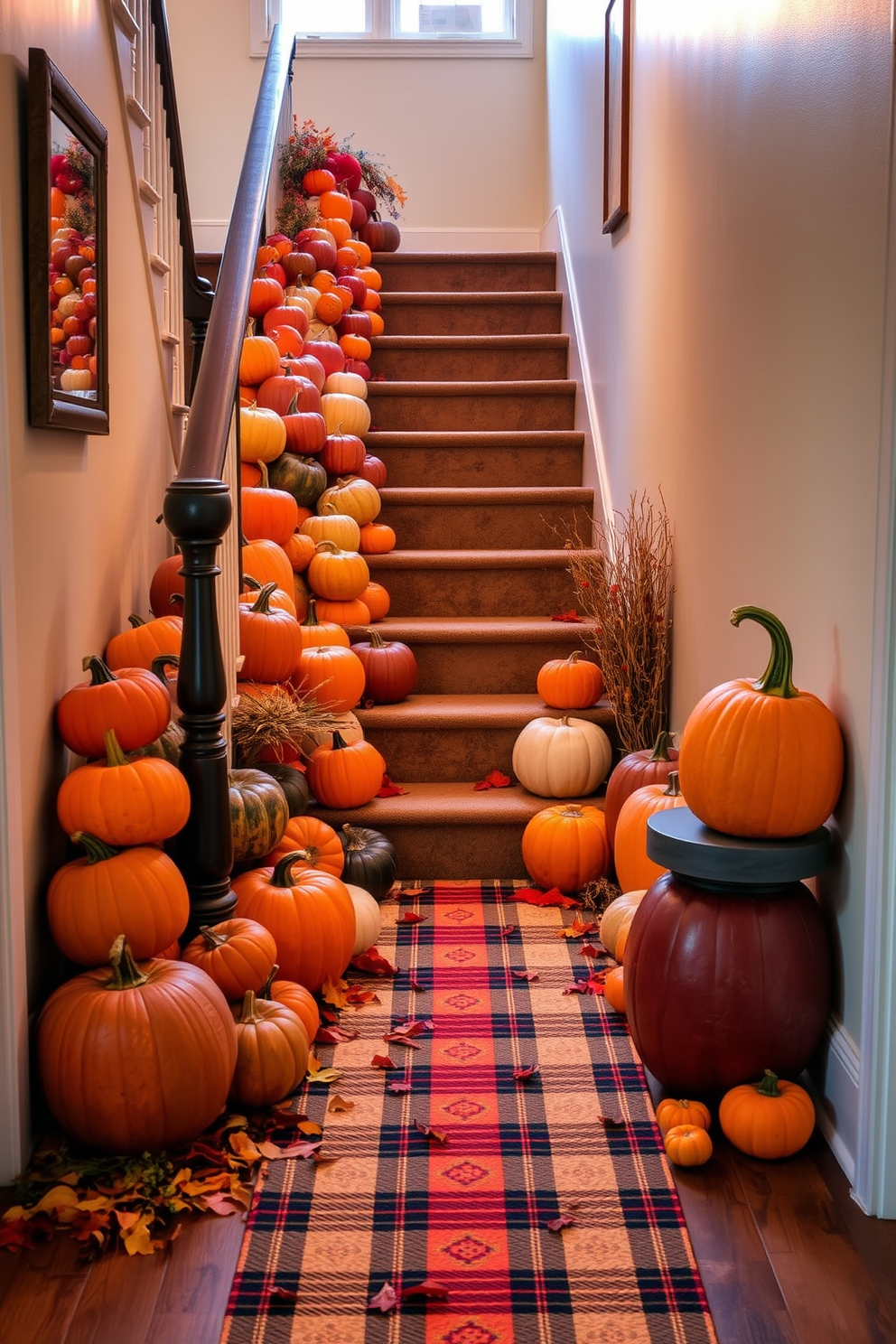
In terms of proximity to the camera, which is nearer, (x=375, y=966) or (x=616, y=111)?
(x=375, y=966)

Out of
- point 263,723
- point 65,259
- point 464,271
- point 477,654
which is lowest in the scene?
point 263,723

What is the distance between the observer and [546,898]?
296 centimetres

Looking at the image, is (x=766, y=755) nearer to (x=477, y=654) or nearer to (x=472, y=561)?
(x=477, y=654)

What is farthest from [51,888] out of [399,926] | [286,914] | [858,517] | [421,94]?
[421,94]

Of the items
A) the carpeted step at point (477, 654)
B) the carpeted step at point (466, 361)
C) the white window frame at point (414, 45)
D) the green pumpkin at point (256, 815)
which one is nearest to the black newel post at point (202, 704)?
the green pumpkin at point (256, 815)

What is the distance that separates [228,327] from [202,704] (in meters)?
0.81

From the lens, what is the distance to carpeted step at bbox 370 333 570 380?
193 inches

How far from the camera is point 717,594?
2.65 m

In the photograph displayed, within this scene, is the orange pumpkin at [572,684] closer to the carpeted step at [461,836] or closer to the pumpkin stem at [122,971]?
the carpeted step at [461,836]

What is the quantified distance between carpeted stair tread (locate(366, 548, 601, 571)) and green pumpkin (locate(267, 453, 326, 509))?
0.29 m

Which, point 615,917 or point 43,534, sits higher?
point 43,534

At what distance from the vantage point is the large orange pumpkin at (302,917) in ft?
7.64

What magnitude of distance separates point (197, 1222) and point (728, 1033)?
2.81 feet

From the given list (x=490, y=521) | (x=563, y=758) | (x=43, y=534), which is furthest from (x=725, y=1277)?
(x=490, y=521)
